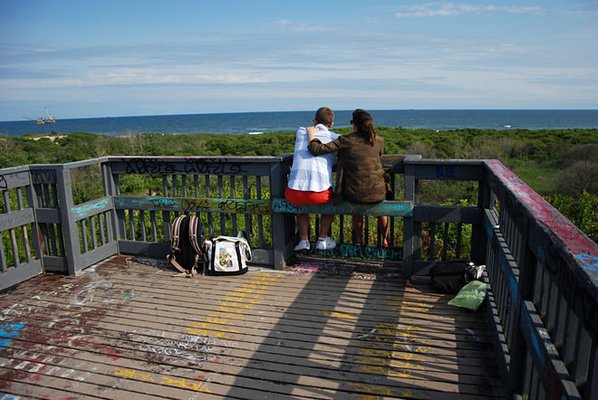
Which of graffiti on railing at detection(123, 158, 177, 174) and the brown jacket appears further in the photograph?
graffiti on railing at detection(123, 158, 177, 174)

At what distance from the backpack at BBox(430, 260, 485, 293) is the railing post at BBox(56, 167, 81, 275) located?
3.92 m

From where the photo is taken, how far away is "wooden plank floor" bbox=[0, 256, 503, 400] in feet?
10.5

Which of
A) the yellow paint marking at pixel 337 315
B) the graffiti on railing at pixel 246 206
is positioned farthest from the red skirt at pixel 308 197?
the yellow paint marking at pixel 337 315

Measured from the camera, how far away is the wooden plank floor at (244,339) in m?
3.20

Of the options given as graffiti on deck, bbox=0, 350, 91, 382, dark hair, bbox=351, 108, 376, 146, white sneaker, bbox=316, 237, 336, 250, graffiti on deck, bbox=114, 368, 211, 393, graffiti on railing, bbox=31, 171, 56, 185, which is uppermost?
dark hair, bbox=351, 108, 376, 146

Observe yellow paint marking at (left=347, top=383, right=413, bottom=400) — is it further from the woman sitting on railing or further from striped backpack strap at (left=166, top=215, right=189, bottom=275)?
striped backpack strap at (left=166, top=215, right=189, bottom=275)

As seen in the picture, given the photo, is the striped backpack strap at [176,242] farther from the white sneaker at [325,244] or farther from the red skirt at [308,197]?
the white sneaker at [325,244]

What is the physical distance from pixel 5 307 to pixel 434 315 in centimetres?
398

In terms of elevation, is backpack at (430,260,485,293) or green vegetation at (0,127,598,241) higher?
backpack at (430,260,485,293)

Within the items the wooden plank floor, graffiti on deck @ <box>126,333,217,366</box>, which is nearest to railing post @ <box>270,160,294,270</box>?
the wooden plank floor

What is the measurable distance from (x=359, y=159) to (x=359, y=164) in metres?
0.05

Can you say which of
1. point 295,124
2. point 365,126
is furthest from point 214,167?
point 295,124

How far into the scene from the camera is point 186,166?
5.74 metres

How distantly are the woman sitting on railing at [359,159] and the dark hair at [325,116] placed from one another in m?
0.17
